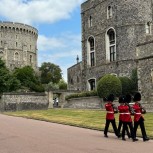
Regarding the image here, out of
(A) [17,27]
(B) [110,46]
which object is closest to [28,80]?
(A) [17,27]

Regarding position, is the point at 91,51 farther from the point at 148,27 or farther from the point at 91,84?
the point at 148,27

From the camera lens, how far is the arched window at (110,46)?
45.1 m

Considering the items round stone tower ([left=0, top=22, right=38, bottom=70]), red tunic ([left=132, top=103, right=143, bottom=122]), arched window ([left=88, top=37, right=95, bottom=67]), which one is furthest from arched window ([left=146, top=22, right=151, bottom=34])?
round stone tower ([left=0, top=22, right=38, bottom=70])

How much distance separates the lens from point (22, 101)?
47.6m

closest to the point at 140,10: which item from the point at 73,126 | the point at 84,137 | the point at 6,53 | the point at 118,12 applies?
the point at 118,12

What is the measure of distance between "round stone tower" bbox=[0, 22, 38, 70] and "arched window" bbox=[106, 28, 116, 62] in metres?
70.1

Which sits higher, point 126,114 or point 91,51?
point 91,51

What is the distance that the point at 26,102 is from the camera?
48.0 m

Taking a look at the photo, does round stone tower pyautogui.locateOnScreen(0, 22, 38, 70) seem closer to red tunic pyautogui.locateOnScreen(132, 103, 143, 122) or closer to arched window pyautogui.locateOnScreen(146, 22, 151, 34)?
arched window pyautogui.locateOnScreen(146, 22, 151, 34)

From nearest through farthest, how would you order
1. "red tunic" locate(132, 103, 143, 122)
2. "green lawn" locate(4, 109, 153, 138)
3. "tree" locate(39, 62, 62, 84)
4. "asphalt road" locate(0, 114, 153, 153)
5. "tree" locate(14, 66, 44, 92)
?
1. "asphalt road" locate(0, 114, 153, 153)
2. "red tunic" locate(132, 103, 143, 122)
3. "green lawn" locate(4, 109, 153, 138)
4. "tree" locate(14, 66, 44, 92)
5. "tree" locate(39, 62, 62, 84)

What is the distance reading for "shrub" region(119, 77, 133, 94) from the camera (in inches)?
1493

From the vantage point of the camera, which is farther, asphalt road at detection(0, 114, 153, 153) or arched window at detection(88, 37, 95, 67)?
arched window at detection(88, 37, 95, 67)

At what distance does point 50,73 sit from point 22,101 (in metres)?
59.7

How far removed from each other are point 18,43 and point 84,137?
345 feet
